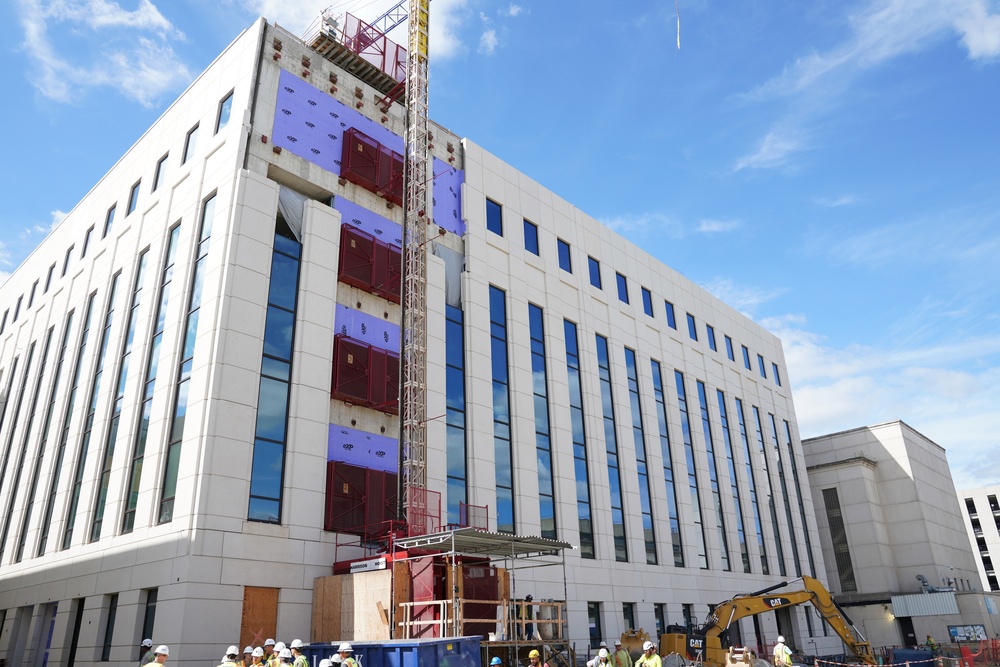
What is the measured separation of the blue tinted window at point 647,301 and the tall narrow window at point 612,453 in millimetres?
6917

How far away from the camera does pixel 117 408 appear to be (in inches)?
1264

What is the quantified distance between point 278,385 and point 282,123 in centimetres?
1211

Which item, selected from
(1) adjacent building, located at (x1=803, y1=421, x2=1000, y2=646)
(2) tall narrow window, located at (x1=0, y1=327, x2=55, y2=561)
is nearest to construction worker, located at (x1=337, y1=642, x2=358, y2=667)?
(2) tall narrow window, located at (x1=0, y1=327, x2=55, y2=561)

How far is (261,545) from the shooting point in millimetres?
26016

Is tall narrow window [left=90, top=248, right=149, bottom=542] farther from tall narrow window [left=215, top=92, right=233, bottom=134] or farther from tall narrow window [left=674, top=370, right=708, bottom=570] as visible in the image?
tall narrow window [left=674, top=370, right=708, bottom=570]

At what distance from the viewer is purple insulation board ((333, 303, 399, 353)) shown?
32.1 meters

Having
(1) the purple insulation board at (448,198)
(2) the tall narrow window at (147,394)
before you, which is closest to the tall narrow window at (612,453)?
(1) the purple insulation board at (448,198)

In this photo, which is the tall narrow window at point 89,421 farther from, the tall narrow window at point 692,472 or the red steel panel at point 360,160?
the tall narrow window at point 692,472

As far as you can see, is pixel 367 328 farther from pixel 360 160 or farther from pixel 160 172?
pixel 160 172

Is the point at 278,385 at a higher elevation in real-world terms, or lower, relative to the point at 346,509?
higher

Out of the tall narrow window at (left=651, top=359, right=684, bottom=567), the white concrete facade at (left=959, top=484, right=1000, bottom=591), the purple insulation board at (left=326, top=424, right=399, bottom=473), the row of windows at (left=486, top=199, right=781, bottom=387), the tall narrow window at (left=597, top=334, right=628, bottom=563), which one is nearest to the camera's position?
the purple insulation board at (left=326, top=424, right=399, bottom=473)

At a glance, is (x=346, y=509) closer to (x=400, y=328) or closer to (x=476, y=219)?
(x=400, y=328)

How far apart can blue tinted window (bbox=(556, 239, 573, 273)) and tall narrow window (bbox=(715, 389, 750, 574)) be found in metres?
17.9

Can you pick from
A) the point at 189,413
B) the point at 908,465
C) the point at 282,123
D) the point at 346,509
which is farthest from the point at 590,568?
the point at 908,465
